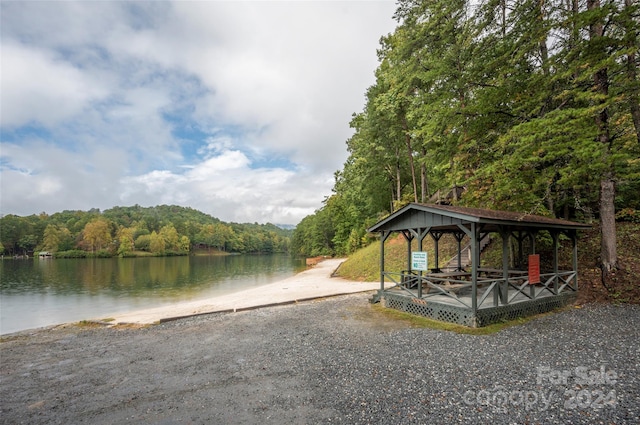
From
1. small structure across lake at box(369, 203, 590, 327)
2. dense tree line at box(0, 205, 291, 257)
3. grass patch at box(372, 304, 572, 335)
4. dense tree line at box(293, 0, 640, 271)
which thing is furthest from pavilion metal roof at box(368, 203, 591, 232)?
dense tree line at box(0, 205, 291, 257)

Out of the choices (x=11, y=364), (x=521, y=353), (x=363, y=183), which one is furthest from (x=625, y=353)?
(x=363, y=183)

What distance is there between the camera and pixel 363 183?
92.8 feet

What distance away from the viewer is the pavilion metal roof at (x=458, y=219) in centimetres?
774

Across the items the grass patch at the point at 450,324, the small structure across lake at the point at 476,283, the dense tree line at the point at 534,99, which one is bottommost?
the grass patch at the point at 450,324

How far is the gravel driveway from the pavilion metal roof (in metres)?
Result: 2.51

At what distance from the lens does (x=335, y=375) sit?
201 inches

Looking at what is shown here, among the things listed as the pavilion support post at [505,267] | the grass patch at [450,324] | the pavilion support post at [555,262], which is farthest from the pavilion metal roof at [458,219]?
the grass patch at [450,324]

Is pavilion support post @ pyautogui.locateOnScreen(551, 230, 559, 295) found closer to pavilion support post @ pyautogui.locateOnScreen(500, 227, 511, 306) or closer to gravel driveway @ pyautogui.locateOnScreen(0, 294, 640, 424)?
gravel driveway @ pyautogui.locateOnScreen(0, 294, 640, 424)

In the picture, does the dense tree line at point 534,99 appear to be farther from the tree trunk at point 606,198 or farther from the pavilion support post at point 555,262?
the pavilion support post at point 555,262

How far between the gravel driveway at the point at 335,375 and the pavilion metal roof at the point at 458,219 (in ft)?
8.24

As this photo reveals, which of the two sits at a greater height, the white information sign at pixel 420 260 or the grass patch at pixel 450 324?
the white information sign at pixel 420 260

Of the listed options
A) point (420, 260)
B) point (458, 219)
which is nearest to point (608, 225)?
point (458, 219)

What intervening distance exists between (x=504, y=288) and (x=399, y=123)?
1600 centimetres

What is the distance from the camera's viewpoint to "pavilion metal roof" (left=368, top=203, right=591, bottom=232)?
25.4 ft
